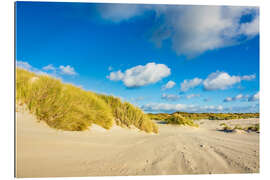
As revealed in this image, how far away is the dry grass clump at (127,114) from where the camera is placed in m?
4.50

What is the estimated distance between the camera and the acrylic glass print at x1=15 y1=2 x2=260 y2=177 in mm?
2158

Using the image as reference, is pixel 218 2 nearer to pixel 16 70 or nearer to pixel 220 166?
pixel 220 166

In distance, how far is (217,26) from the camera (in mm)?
3607

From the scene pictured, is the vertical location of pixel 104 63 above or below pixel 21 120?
above

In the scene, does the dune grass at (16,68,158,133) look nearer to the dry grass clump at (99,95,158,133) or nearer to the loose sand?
the loose sand

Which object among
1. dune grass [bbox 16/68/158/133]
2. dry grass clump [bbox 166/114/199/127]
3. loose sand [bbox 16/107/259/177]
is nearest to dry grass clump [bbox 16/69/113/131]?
dune grass [bbox 16/68/158/133]

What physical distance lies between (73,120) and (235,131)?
16.1 feet

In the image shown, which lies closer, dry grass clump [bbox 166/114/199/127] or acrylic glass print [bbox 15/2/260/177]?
acrylic glass print [bbox 15/2/260/177]

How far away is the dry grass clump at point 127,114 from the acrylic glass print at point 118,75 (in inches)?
1.6

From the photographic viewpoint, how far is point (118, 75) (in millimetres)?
3977

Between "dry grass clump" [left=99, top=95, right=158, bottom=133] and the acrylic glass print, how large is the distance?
0.04 meters

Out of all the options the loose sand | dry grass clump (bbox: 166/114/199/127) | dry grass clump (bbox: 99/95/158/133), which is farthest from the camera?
dry grass clump (bbox: 166/114/199/127)
